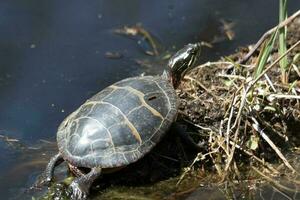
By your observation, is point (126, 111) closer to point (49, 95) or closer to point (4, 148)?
point (4, 148)

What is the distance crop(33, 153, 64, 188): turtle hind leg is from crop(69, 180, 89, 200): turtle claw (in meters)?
0.29

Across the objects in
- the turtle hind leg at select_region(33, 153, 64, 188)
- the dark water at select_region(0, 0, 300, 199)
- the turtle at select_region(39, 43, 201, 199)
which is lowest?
the turtle hind leg at select_region(33, 153, 64, 188)

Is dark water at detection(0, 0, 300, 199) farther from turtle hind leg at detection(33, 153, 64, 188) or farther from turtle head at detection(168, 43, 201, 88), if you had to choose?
turtle head at detection(168, 43, 201, 88)

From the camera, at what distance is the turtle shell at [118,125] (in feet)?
13.7

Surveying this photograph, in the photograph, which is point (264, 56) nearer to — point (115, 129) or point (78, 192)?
point (115, 129)

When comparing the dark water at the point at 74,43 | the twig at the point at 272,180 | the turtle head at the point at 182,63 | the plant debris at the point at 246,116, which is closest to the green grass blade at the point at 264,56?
the plant debris at the point at 246,116

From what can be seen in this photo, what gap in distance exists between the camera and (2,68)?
6.19 metres

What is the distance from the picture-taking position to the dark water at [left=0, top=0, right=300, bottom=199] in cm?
554

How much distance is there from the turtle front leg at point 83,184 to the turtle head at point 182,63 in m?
1.21

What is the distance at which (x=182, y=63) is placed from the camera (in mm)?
5090

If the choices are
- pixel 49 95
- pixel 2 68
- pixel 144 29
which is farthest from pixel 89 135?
pixel 144 29

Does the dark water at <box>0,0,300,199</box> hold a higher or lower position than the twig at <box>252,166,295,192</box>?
higher

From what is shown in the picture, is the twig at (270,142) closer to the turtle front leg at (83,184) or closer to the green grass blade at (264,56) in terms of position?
the green grass blade at (264,56)

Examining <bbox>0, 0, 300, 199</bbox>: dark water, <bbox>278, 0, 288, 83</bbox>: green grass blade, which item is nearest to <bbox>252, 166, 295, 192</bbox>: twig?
<bbox>278, 0, 288, 83</bbox>: green grass blade
